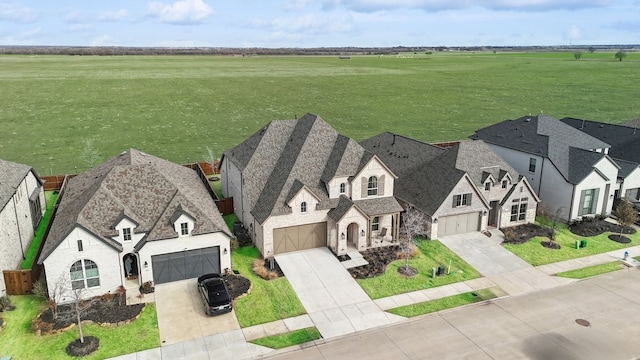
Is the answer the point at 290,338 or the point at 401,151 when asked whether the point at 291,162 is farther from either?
the point at 290,338

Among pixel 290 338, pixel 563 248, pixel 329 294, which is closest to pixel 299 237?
pixel 329 294

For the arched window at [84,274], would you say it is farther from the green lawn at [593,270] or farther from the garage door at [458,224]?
the green lawn at [593,270]

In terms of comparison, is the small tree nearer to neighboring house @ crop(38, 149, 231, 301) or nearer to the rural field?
neighboring house @ crop(38, 149, 231, 301)

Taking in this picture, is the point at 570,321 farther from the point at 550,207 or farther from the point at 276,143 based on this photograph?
the point at 276,143

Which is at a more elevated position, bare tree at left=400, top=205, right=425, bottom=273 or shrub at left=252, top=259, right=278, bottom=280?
bare tree at left=400, top=205, right=425, bottom=273

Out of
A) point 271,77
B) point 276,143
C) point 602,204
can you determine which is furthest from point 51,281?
point 271,77

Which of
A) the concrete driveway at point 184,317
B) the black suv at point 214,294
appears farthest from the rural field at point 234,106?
the black suv at point 214,294

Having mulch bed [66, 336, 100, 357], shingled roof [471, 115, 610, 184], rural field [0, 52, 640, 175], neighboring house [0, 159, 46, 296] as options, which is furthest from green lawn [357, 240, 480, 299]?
rural field [0, 52, 640, 175]

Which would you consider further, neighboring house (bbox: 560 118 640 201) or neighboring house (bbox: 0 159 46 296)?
neighboring house (bbox: 560 118 640 201)
